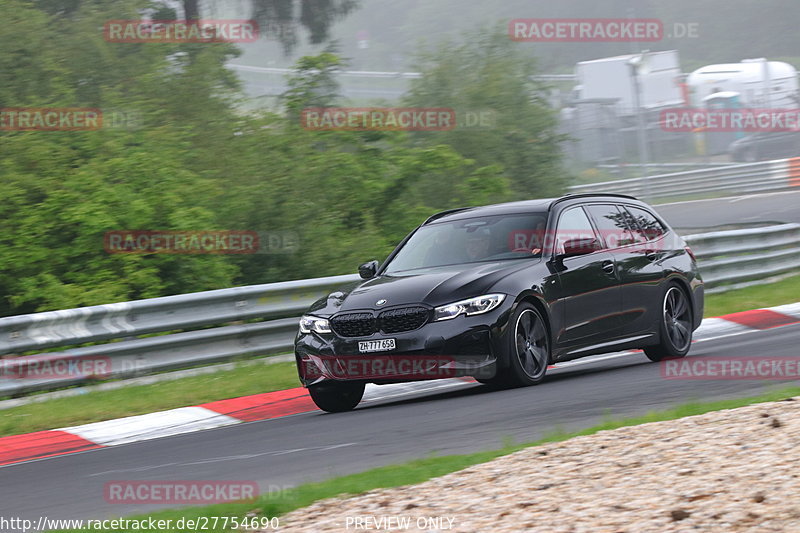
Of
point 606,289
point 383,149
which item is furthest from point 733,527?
point 383,149

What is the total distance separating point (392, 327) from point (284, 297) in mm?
4469

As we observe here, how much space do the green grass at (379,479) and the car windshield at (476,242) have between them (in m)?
3.15

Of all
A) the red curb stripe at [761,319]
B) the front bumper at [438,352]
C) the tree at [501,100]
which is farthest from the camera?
the tree at [501,100]

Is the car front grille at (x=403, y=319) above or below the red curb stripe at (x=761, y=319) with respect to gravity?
above

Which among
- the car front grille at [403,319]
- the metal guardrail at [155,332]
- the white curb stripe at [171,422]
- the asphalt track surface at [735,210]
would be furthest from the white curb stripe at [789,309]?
the asphalt track surface at [735,210]

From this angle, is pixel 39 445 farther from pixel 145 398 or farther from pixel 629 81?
pixel 629 81

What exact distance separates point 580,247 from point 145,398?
4.46 metres

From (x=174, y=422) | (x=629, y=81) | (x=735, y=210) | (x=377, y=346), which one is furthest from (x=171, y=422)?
(x=629, y=81)

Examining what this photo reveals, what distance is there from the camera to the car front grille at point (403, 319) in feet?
31.6

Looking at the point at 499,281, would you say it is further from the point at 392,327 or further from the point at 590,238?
the point at 590,238

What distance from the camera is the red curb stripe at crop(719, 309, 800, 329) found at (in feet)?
50.1

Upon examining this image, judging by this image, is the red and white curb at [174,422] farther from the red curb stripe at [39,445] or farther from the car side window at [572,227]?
the car side window at [572,227]

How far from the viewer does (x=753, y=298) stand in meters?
17.8

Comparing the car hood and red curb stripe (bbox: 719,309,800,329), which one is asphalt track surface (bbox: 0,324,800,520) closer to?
the car hood
